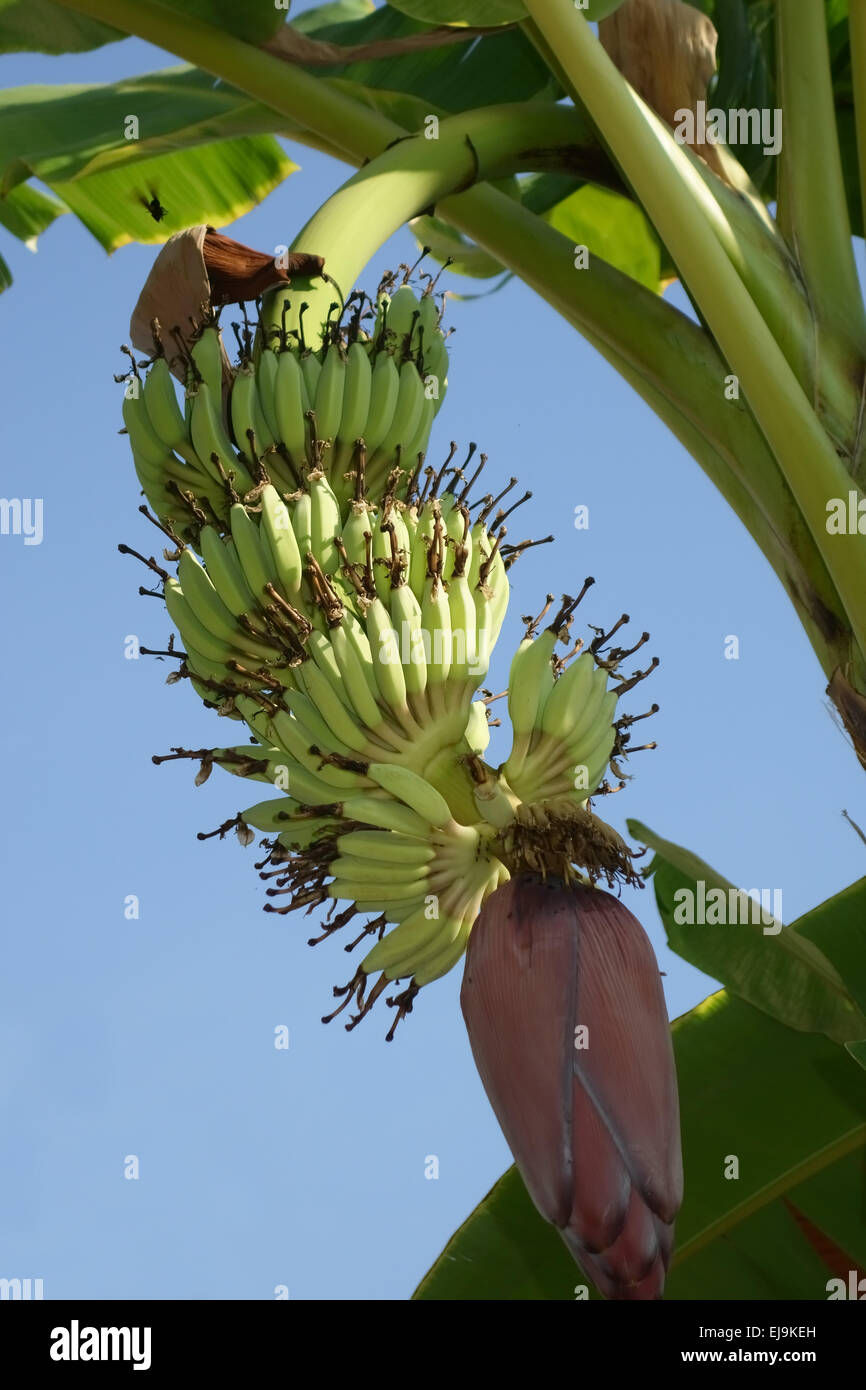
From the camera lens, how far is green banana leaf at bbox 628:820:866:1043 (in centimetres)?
163

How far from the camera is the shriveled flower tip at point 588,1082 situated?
1.24 m

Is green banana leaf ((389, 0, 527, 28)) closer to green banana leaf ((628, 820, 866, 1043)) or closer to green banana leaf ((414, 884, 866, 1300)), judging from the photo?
green banana leaf ((628, 820, 866, 1043))

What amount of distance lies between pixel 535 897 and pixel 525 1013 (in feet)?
0.45

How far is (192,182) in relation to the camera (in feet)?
9.48

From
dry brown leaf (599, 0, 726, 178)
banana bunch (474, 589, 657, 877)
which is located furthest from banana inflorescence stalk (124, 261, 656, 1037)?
dry brown leaf (599, 0, 726, 178)

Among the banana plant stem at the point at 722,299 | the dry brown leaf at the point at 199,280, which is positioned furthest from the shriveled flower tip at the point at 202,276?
the banana plant stem at the point at 722,299

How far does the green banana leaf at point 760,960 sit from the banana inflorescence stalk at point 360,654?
6.0 inches

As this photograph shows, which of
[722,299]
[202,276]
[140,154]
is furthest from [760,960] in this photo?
[140,154]

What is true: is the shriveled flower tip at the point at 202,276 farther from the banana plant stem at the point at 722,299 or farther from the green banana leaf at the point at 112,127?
the green banana leaf at the point at 112,127

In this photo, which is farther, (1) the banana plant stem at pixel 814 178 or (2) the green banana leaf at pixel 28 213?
(2) the green banana leaf at pixel 28 213
